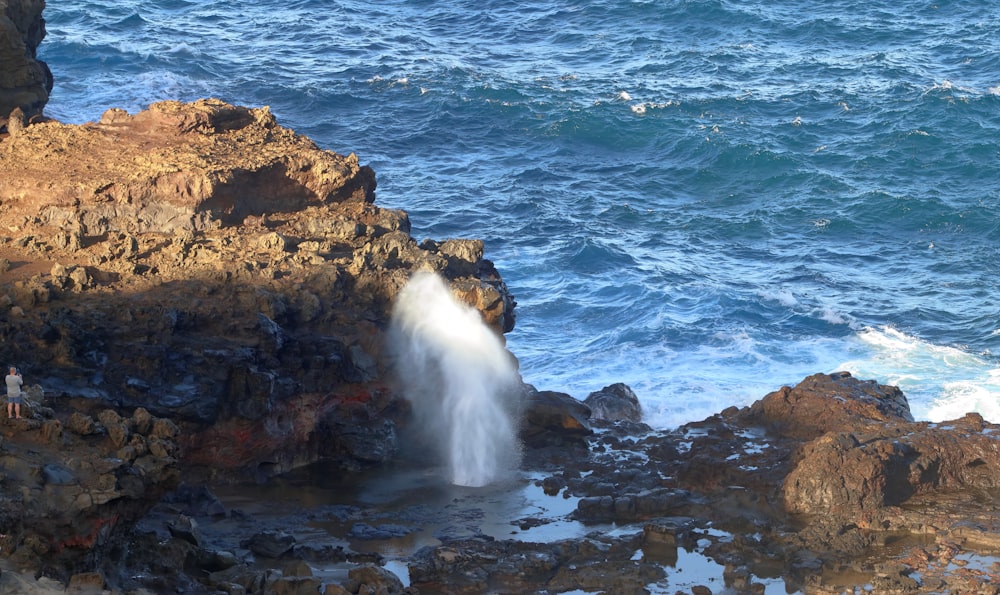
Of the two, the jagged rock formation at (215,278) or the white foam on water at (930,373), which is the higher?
the jagged rock formation at (215,278)

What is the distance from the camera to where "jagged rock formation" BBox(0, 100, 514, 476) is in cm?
1836

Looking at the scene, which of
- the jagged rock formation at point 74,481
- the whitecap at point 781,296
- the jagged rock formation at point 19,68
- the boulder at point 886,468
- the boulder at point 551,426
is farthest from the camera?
the whitecap at point 781,296

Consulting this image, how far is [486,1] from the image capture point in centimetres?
5219

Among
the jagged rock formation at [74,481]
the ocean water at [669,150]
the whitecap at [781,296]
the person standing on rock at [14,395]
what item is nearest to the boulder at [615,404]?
the ocean water at [669,150]

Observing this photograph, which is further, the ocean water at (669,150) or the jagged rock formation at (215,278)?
the ocean water at (669,150)

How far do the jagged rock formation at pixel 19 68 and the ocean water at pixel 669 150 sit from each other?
10030mm

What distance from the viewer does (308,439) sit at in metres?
19.6

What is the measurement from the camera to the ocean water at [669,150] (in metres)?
28.2

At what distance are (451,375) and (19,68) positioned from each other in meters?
8.98

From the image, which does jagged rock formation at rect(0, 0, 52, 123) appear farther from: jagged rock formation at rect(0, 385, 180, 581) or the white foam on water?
the white foam on water

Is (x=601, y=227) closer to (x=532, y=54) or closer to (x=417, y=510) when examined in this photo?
(x=532, y=54)

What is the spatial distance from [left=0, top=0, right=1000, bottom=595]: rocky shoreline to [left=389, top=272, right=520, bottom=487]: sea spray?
0.79ft

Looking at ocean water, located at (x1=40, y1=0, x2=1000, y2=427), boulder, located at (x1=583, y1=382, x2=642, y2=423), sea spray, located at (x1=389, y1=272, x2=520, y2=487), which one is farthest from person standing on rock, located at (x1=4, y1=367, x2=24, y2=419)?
ocean water, located at (x1=40, y1=0, x2=1000, y2=427)

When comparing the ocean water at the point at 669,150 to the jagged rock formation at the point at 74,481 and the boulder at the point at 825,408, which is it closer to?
the boulder at the point at 825,408
